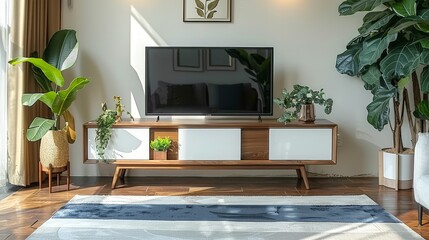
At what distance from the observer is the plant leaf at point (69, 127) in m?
4.52

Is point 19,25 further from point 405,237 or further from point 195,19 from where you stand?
point 405,237

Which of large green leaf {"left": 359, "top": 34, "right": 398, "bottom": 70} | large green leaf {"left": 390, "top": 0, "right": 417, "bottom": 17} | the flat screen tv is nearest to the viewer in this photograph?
large green leaf {"left": 390, "top": 0, "right": 417, "bottom": 17}

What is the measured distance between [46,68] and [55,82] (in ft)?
0.59

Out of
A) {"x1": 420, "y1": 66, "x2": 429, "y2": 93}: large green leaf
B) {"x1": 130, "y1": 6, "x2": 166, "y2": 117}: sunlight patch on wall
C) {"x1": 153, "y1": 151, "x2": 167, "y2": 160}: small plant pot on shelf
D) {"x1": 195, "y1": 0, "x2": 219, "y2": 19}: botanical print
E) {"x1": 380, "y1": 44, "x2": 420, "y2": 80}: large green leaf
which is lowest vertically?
{"x1": 153, "y1": 151, "x2": 167, "y2": 160}: small plant pot on shelf

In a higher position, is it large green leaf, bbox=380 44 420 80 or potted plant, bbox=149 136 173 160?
large green leaf, bbox=380 44 420 80

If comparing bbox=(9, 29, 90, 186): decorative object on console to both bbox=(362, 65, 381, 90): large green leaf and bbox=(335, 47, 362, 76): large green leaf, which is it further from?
bbox=(362, 65, 381, 90): large green leaf

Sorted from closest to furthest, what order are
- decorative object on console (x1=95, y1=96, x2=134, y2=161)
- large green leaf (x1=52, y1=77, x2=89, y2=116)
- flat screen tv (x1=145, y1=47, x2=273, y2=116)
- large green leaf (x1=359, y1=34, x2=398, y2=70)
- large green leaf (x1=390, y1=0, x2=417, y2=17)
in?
large green leaf (x1=390, y1=0, x2=417, y2=17) → large green leaf (x1=359, y1=34, x2=398, y2=70) → large green leaf (x1=52, y1=77, x2=89, y2=116) → decorative object on console (x1=95, y1=96, x2=134, y2=161) → flat screen tv (x1=145, y1=47, x2=273, y2=116)

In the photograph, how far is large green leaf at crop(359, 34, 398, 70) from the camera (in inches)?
160

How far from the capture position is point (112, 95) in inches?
194

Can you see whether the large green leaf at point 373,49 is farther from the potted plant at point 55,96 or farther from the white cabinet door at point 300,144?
the potted plant at point 55,96

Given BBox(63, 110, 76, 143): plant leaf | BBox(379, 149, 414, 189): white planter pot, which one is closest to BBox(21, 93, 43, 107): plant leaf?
BBox(63, 110, 76, 143): plant leaf

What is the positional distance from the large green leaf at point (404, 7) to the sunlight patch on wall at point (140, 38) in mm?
2038

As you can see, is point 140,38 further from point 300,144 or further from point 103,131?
point 300,144

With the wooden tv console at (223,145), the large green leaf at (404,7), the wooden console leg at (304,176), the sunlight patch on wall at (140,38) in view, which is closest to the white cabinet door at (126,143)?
the wooden tv console at (223,145)
